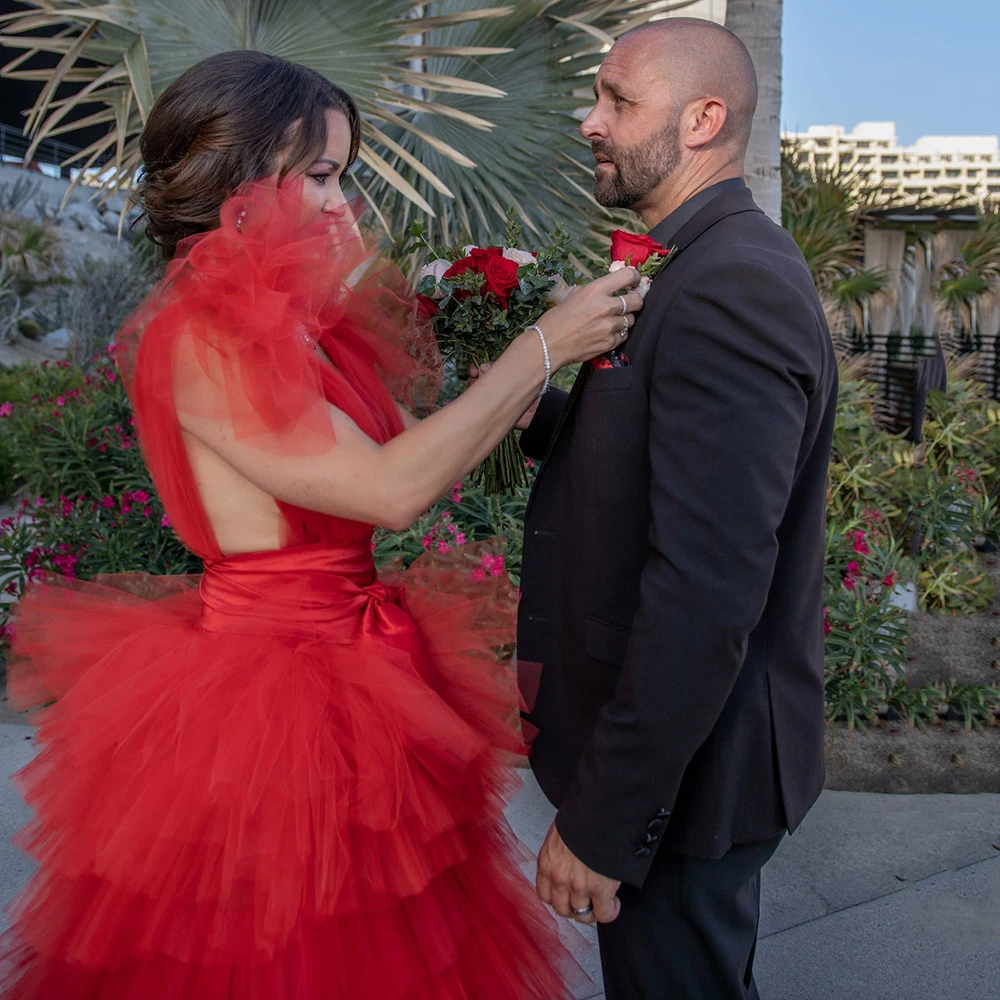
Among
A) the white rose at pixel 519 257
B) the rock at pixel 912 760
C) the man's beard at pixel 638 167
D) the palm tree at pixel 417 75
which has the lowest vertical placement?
the rock at pixel 912 760

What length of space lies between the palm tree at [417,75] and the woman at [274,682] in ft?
8.73

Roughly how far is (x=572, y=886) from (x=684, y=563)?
0.55 metres

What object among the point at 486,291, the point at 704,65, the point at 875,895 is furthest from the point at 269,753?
the point at 875,895

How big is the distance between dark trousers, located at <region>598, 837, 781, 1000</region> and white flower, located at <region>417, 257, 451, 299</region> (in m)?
1.17

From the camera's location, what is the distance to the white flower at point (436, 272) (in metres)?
2.05

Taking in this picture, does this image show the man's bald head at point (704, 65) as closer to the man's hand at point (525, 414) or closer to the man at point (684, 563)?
the man at point (684, 563)

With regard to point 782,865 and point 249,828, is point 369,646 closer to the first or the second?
point 249,828

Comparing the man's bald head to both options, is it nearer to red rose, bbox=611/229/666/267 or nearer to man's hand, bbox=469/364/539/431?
red rose, bbox=611/229/666/267

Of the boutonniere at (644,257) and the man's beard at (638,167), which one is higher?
the man's beard at (638,167)

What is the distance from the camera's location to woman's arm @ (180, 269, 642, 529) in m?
1.62

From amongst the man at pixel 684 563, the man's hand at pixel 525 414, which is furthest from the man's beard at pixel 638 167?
the man's hand at pixel 525 414

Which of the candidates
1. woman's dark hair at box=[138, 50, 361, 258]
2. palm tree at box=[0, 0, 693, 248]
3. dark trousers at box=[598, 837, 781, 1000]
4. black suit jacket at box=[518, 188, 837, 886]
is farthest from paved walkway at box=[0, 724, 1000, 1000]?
palm tree at box=[0, 0, 693, 248]

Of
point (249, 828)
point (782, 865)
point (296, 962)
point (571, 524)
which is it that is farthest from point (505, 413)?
point (782, 865)

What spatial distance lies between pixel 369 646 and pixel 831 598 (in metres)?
3.01
